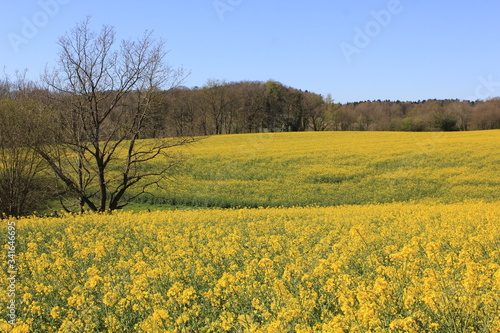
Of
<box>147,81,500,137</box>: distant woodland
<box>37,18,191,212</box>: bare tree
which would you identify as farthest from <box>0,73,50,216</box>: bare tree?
<box>147,81,500,137</box>: distant woodland

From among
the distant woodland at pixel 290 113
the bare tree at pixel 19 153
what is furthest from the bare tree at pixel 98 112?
the distant woodland at pixel 290 113

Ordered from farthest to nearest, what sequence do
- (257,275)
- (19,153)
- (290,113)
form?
(290,113) → (19,153) → (257,275)

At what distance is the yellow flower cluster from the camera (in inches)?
122

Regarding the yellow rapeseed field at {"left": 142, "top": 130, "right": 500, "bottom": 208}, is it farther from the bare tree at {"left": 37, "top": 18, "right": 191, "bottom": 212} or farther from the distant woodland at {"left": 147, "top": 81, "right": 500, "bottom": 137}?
the distant woodland at {"left": 147, "top": 81, "right": 500, "bottom": 137}

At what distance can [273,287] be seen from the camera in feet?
12.3

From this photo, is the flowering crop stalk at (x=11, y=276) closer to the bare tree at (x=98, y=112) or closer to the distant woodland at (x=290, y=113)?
the bare tree at (x=98, y=112)

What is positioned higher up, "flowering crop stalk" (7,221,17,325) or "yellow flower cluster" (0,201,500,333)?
"yellow flower cluster" (0,201,500,333)

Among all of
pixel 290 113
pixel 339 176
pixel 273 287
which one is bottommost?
pixel 339 176

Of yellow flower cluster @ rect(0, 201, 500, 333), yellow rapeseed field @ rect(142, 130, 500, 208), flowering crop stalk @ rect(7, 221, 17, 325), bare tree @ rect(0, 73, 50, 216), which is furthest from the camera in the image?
yellow rapeseed field @ rect(142, 130, 500, 208)

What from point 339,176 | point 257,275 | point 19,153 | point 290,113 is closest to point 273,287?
point 257,275

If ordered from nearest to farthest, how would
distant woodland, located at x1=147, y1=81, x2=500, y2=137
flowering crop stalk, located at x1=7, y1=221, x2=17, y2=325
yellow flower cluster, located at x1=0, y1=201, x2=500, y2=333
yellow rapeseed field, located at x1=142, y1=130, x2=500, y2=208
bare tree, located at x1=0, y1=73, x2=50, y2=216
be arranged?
1. yellow flower cluster, located at x1=0, y1=201, x2=500, y2=333
2. flowering crop stalk, located at x1=7, y1=221, x2=17, y2=325
3. bare tree, located at x1=0, y1=73, x2=50, y2=216
4. yellow rapeseed field, located at x1=142, y1=130, x2=500, y2=208
5. distant woodland, located at x1=147, y1=81, x2=500, y2=137

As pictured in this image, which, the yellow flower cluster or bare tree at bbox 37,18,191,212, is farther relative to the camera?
bare tree at bbox 37,18,191,212

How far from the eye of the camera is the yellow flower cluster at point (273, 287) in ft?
10.2

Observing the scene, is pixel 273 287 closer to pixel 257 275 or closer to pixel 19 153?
pixel 257 275
